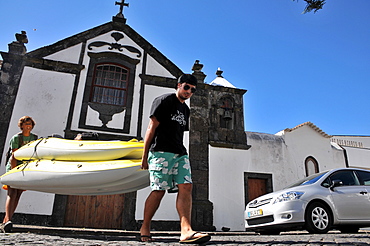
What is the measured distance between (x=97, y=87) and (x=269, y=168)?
22.4 feet

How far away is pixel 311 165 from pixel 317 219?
22.5 ft

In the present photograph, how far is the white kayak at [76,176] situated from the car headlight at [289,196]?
3.05 m

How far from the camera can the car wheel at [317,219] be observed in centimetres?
544

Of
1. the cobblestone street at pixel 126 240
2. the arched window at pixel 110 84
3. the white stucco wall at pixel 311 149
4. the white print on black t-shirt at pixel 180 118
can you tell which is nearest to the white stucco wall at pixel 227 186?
the white stucco wall at pixel 311 149

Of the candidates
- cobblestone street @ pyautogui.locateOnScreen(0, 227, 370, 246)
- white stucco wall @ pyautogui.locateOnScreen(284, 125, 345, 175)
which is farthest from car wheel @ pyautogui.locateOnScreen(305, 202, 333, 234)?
white stucco wall @ pyautogui.locateOnScreen(284, 125, 345, 175)

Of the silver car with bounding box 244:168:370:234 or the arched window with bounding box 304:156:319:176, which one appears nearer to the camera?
the silver car with bounding box 244:168:370:234

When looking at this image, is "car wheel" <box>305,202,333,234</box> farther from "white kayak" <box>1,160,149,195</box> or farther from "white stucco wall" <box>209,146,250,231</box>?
"white stucco wall" <box>209,146,250,231</box>

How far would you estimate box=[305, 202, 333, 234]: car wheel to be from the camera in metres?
5.44

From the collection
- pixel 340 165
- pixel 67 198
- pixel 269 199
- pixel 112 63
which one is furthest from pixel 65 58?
pixel 340 165

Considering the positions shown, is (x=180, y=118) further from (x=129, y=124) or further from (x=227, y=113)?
(x=227, y=113)

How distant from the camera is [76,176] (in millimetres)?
3824

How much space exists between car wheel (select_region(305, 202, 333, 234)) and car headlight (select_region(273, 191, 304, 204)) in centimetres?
27

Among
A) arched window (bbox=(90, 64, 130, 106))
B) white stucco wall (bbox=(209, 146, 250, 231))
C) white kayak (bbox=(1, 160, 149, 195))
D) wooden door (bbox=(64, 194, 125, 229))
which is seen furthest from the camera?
arched window (bbox=(90, 64, 130, 106))

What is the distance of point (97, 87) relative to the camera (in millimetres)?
9750
